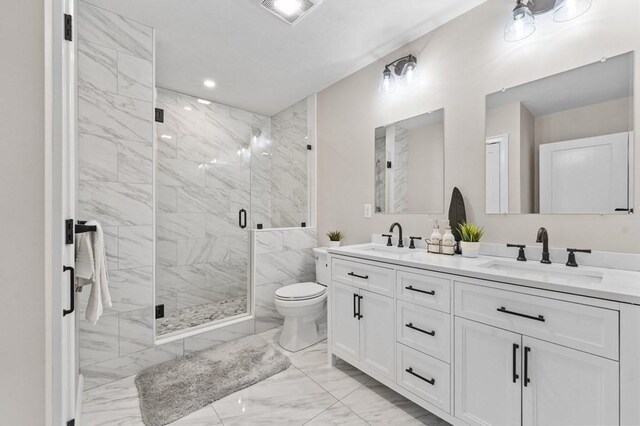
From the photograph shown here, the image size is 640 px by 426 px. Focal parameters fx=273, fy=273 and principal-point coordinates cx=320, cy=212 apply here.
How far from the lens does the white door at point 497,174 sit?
5.57 ft

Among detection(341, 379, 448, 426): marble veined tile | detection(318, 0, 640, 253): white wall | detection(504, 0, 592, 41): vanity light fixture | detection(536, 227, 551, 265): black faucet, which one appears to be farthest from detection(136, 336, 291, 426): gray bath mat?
detection(504, 0, 592, 41): vanity light fixture

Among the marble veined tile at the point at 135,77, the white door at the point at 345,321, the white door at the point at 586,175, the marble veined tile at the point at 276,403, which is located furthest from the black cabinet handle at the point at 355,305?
the marble veined tile at the point at 135,77

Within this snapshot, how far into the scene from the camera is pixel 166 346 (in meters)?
2.14

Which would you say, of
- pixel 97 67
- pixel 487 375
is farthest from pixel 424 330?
pixel 97 67

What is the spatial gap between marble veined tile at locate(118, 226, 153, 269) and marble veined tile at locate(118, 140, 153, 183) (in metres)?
0.37

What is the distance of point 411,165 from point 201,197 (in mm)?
2484

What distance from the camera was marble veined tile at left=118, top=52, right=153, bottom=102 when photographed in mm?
1965

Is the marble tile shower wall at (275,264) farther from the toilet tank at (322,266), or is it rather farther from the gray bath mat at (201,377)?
the gray bath mat at (201,377)

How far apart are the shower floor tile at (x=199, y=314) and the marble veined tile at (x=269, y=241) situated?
78cm

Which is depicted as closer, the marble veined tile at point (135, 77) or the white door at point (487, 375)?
the white door at point (487, 375)

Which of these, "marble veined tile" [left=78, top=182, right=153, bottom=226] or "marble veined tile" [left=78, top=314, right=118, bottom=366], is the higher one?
"marble veined tile" [left=78, top=182, right=153, bottom=226]

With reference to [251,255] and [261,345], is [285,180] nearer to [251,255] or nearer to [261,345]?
[251,255]

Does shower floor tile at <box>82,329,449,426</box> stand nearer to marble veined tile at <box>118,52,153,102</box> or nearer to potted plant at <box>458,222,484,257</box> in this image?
potted plant at <box>458,222,484,257</box>
